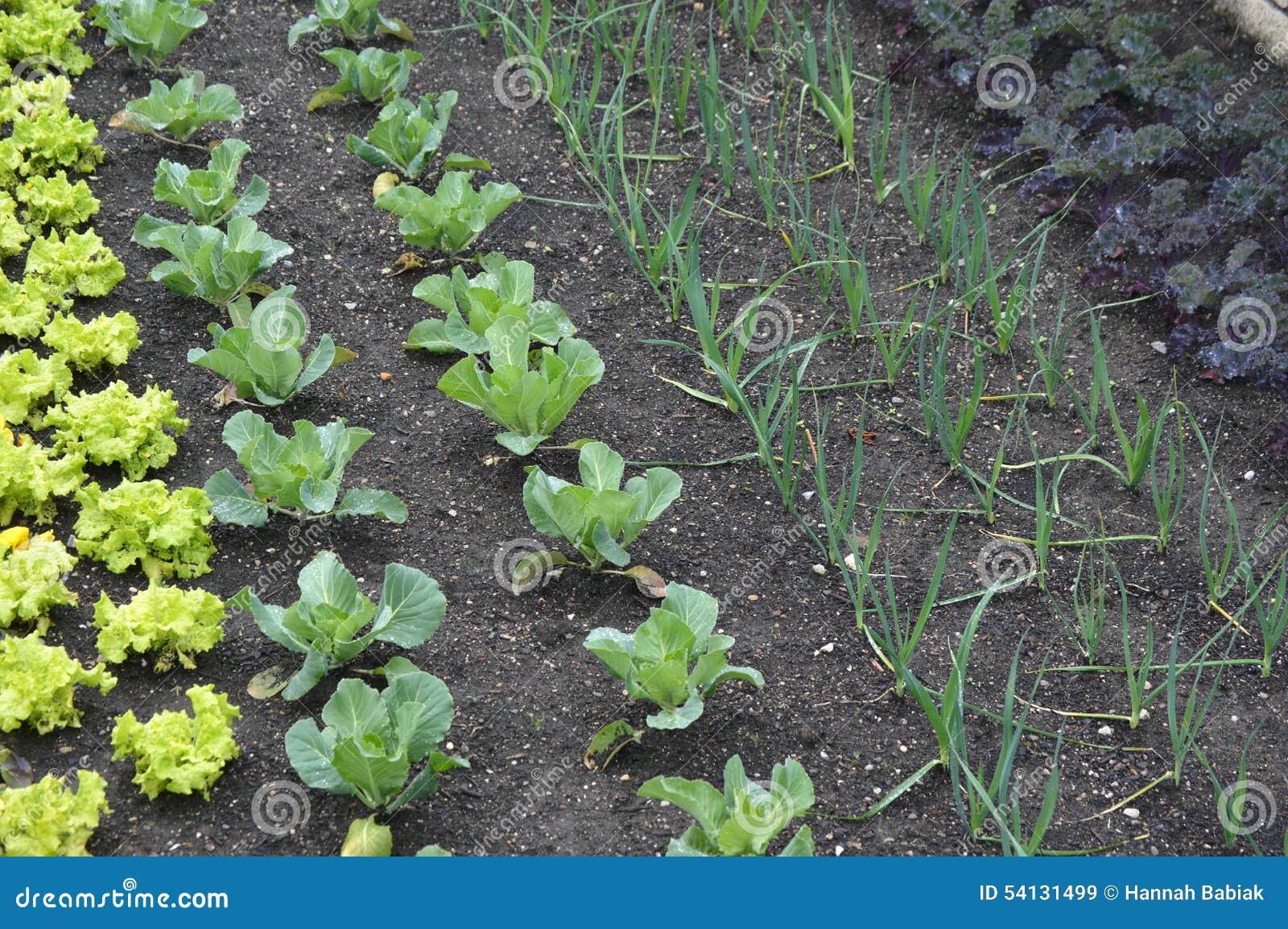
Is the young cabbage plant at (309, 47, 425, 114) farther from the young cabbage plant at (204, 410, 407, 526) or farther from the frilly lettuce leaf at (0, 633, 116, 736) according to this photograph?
the frilly lettuce leaf at (0, 633, 116, 736)

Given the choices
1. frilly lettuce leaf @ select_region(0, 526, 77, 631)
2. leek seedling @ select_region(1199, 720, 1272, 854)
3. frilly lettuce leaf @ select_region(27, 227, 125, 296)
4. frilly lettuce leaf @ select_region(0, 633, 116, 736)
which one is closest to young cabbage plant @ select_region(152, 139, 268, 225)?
frilly lettuce leaf @ select_region(27, 227, 125, 296)

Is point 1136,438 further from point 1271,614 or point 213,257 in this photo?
point 213,257

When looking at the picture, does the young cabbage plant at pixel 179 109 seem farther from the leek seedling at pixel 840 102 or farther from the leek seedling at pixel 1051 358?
the leek seedling at pixel 1051 358

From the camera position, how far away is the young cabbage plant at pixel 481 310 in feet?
10.8

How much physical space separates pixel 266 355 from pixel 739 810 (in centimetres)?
172

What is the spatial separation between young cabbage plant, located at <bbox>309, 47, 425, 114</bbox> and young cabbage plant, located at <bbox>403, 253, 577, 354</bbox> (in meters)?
1.22

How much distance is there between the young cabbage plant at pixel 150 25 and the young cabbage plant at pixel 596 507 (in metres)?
2.59

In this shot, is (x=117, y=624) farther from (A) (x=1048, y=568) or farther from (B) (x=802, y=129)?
(B) (x=802, y=129)

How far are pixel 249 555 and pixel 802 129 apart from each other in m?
2.49

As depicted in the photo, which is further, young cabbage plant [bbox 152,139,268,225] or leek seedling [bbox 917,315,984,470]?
young cabbage plant [bbox 152,139,268,225]

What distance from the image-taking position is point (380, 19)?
184 inches

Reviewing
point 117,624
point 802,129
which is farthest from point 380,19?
point 117,624

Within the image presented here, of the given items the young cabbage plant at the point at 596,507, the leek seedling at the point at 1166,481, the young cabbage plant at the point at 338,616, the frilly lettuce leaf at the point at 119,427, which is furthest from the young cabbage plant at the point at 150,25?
the leek seedling at the point at 1166,481

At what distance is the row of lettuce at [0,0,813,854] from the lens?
2.27m
